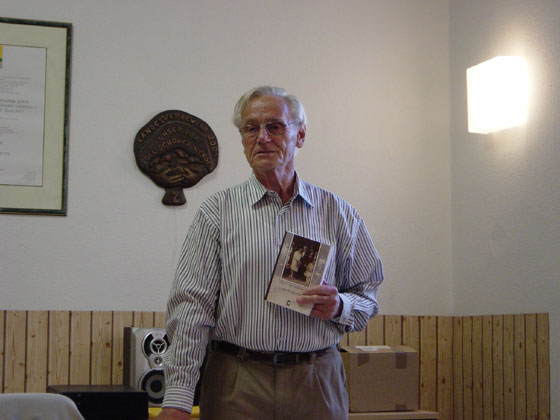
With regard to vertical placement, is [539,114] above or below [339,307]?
above

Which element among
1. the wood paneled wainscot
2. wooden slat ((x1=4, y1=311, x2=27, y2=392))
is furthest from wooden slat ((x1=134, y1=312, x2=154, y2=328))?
wooden slat ((x1=4, y1=311, x2=27, y2=392))

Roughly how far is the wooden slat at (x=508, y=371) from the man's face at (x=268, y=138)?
2044mm

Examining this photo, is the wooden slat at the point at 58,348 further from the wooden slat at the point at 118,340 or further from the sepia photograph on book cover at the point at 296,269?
the sepia photograph on book cover at the point at 296,269

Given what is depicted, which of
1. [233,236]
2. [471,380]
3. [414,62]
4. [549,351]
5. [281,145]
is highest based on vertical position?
[414,62]

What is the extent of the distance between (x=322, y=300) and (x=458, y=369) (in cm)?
258

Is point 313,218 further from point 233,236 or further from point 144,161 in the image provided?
point 144,161

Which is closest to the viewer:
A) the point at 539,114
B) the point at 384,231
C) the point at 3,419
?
the point at 3,419

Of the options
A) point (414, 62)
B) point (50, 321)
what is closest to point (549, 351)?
point (414, 62)

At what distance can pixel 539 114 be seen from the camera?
12.3ft

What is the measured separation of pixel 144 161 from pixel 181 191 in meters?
0.25

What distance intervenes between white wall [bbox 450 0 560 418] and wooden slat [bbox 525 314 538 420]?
75 mm

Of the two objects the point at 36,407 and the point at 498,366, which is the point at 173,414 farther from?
the point at 498,366

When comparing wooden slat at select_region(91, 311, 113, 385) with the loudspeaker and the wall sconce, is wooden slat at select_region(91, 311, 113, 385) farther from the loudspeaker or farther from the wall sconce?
the wall sconce

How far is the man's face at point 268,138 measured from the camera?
7.53ft
